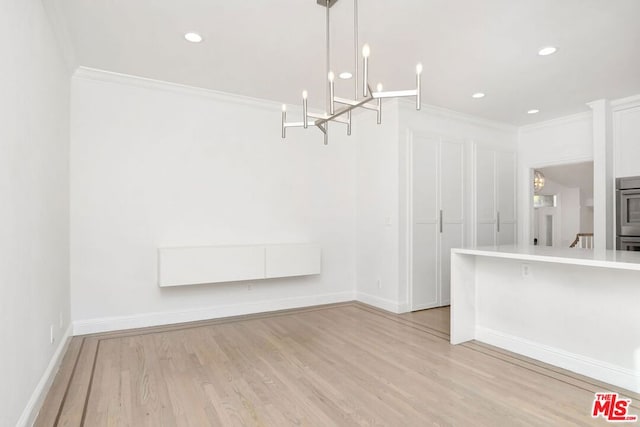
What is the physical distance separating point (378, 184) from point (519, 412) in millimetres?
3123

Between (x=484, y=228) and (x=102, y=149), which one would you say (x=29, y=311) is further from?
(x=484, y=228)

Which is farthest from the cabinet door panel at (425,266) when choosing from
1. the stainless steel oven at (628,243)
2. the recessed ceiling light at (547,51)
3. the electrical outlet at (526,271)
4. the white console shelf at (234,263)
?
the recessed ceiling light at (547,51)

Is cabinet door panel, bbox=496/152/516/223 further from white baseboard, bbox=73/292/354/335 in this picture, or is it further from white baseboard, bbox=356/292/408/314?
white baseboard, bbox=73/292/354/335

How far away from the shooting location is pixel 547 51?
3.20m

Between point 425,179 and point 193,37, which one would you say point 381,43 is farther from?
point 425,179

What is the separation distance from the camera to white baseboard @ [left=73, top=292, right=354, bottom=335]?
12.1 feet

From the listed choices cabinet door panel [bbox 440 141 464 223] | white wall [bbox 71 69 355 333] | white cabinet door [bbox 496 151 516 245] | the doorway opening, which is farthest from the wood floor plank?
the doorway opening

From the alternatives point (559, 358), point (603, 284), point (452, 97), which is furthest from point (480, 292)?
point (452, 97)

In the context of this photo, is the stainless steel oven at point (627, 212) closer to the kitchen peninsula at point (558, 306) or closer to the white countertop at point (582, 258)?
the kitchen peninsula at point (558, 306)

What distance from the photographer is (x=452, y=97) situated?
444 cm

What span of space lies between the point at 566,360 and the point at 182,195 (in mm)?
3959

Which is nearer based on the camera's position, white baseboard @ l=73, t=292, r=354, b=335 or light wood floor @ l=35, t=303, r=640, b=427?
light wood floor @ l=35, t=303, r=640, b=427

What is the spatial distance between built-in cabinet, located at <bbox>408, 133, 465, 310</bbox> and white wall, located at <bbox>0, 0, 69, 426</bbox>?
146 inches

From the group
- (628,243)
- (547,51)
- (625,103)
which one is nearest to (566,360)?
(628,243)
